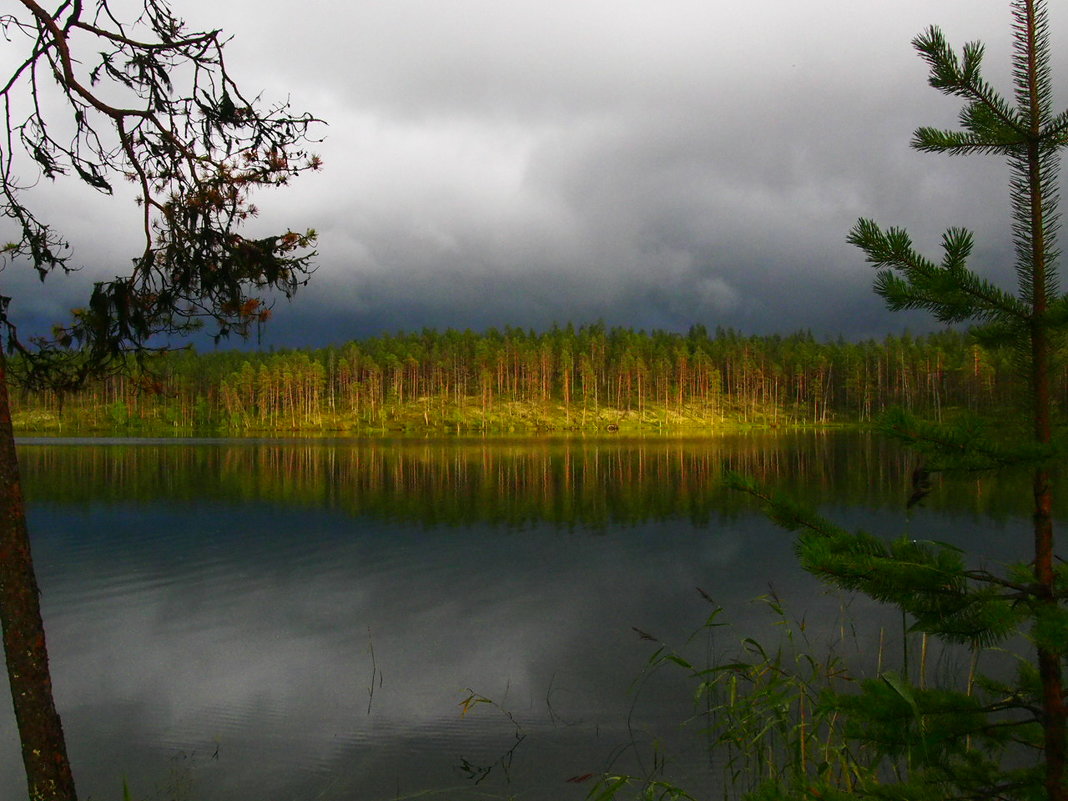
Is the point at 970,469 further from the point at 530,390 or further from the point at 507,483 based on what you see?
the point at 530,390

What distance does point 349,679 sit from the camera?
13.5 metres

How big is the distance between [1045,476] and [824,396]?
16168 cm

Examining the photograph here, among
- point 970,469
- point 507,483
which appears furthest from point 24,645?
point 507,483

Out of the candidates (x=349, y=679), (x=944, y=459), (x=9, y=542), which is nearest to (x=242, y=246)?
(x=9, y=542)

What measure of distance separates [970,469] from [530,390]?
472 feet

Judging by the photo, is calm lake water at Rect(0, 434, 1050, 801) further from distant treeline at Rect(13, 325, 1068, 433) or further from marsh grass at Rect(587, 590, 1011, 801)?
distant treeline at Rect(13, 325, 1068, 433)

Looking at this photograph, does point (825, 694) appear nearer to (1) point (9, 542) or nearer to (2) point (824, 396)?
(1) point (9, 542)

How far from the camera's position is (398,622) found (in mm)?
17250

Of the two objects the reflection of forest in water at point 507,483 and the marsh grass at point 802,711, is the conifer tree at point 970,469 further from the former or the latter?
the reflection of forest in water at point 507,483

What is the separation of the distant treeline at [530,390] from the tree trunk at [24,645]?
419ft

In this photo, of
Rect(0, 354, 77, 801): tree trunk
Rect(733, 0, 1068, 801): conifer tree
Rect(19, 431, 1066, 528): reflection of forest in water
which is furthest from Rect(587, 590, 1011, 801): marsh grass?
Rect(19, 431, 1066, 528): reflection of forest in water

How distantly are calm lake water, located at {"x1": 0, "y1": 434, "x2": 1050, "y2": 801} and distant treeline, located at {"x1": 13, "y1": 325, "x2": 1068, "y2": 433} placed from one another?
9968cm

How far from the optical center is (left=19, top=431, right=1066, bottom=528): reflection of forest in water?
3503cm

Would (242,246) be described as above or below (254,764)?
above
